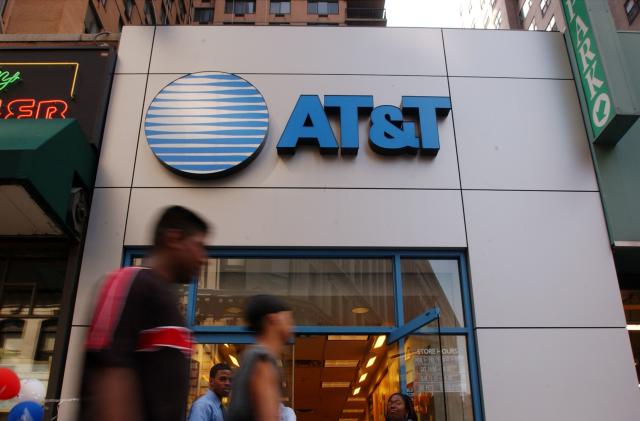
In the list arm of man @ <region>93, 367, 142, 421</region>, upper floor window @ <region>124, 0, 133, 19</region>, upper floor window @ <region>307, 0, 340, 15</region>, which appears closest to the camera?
arm of man @ <region>93, 367, 142, 421</region>

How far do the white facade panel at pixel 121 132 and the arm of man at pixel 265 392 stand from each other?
19.4 feet

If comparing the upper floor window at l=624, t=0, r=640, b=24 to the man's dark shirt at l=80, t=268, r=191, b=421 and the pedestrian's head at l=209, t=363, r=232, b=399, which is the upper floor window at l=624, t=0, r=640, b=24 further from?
the man's dark shirt at l=80, t=268, r=191, b=421

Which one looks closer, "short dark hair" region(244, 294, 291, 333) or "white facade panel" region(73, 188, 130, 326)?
"short dark hair" region(244, 294, 291, 333)

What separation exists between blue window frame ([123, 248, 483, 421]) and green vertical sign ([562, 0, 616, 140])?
8.98ft

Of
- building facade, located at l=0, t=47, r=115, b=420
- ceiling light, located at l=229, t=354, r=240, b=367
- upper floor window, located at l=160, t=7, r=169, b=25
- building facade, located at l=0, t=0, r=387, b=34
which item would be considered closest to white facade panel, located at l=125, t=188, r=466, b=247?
building facade, located at l=0, t=47, r=115, b=420

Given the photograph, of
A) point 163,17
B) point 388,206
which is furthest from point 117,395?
point 163,17

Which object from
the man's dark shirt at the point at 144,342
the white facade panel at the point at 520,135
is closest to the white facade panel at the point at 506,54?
the white facade panel at the point at 520,135

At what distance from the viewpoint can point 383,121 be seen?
26.6 feet

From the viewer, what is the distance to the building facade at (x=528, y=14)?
106 ft

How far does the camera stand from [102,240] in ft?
24.3

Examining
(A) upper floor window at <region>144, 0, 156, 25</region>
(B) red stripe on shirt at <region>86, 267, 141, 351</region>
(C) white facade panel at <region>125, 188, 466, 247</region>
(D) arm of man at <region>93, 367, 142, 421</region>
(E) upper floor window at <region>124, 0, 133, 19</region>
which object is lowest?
(D) arm of man at <region>93, 367, 142, 421</region>

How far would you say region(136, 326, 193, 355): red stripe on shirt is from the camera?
195 centimetres

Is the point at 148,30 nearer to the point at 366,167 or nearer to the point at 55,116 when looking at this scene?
the point at 55,116

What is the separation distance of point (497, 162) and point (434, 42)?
2.25 meters
